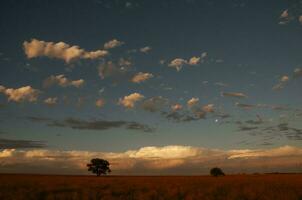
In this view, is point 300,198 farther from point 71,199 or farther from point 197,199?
point 71,199

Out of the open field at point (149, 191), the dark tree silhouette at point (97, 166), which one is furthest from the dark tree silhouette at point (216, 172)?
the open field at point (149, 191)

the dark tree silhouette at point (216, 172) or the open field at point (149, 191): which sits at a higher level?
the dark tree silhouette at point (216, 172)

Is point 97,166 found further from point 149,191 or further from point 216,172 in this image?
point 149,191

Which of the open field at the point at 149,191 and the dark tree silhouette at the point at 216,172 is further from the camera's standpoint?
the dark tree silhouette at the point at 216,172

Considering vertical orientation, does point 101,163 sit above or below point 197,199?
above

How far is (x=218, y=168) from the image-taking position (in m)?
101

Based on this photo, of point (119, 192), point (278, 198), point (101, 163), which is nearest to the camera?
point (278, 198)

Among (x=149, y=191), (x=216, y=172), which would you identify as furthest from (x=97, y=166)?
(x=149, y=191)

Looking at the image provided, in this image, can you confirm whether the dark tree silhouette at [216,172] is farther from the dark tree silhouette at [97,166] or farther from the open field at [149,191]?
the open field at [149,191]

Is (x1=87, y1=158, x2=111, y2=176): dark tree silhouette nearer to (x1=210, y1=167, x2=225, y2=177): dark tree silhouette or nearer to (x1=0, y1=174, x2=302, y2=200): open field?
(x1=210, y1=167, x2=225, y2=177): dark tree silhouette

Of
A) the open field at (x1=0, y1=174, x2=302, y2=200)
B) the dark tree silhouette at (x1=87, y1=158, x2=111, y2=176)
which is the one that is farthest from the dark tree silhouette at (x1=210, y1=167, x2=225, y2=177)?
the open field at (x1=0, y1=174, x2=302, y2=200)

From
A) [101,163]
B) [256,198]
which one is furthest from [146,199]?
[101,163]

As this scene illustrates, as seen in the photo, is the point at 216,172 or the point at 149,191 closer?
the point at 149,191

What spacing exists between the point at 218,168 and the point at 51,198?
85.7 metres
